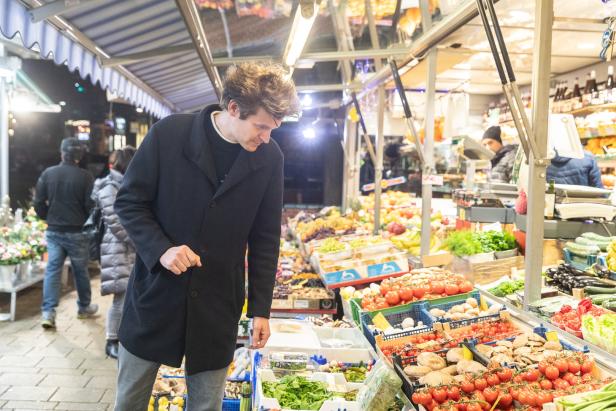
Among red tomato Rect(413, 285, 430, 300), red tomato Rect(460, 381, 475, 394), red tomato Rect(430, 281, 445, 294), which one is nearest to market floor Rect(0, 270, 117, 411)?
red tomato Rect(413, 285, 430, 300)

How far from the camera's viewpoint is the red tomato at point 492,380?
2.58 meters

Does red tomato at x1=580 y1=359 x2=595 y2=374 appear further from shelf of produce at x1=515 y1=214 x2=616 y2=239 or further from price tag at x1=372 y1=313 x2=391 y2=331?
shelf of produce at x1=515 y1=214 x2=616 y2=239

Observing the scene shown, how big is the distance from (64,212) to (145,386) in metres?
4.69

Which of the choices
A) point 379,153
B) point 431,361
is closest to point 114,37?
point 379,153

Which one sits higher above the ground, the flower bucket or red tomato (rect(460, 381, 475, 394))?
red tomato (rect(460, 381, 475, 394))

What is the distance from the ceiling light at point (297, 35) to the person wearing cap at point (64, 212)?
3.32 meters

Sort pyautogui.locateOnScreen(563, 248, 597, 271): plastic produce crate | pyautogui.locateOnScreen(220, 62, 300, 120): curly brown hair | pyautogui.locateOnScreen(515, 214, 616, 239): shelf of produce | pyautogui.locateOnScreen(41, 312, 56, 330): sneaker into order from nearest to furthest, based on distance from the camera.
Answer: pyautogui.locateOnScreen(220, 62, 300, 120): curly brown hair < pyautogui.locateOnScreen(563, 248, 597, 271): plastic produce crate < pyautogui.locateOnScreen(515, 214, 616, 239): shelf of produce < pyautogui.locateOnScreen(41, 312, 56, 330): sneaker

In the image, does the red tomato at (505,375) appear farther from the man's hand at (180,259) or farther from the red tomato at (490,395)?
the man's hand at (180,259)

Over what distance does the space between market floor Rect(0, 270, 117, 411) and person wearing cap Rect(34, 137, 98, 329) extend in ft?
1.24

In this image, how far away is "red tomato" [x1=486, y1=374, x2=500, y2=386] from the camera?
8.46ft

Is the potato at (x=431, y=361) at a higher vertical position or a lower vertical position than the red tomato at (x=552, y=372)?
lower

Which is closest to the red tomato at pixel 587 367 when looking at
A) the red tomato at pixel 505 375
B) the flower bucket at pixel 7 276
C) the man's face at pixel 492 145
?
the red tomato at pixel 505 375

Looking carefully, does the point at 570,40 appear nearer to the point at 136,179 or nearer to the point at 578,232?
the point at 578,232

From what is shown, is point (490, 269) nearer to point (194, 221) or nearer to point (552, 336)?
point (552, 336)
